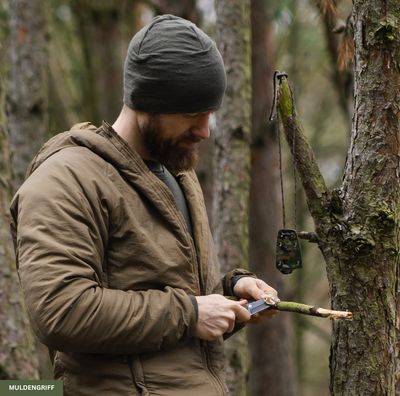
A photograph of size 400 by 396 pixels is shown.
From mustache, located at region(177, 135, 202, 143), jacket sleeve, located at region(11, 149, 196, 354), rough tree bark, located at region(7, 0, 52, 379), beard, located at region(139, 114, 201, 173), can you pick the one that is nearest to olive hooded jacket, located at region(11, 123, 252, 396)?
jacket sleeve, located at region(11, 149, 196, 354)

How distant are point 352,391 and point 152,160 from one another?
128cm

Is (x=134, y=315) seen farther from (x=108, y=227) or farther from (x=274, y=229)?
(x=274, y=229)

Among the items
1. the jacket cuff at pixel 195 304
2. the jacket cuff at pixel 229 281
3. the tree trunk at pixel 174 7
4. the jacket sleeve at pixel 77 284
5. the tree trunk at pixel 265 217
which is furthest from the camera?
the tree trunk at pixel 265 217

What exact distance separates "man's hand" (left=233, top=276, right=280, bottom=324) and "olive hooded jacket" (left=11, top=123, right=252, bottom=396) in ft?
0.71

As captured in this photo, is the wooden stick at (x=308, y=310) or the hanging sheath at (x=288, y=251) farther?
the hanging sheath at (x=288, y=251)

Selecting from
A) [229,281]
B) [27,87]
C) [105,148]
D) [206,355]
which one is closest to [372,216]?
[229,281]

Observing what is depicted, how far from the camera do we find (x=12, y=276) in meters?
3.10

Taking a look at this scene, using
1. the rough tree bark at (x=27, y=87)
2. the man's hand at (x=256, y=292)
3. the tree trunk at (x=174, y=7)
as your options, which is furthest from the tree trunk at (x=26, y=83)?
the man's hand at (x=256, y=292)

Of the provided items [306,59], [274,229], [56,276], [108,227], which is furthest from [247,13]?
[306,59]

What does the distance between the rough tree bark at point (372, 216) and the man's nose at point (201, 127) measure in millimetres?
630

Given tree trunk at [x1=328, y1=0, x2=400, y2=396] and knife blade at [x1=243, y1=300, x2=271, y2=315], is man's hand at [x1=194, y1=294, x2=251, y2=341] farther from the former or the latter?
tree trunk at [x1=328, y1=0, x2=400, y2=396]

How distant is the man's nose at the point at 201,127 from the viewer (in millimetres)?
2101

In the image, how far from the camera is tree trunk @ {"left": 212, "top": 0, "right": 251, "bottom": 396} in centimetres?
373

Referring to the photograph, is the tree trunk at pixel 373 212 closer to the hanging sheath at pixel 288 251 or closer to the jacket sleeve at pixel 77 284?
the hanging sheath at pixel 288 251
